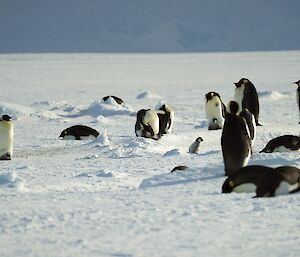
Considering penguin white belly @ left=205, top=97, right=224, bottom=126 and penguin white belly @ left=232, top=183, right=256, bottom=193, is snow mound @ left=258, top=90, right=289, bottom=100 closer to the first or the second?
penguin white belly @ left=205, top=97, right=224, bottom=126

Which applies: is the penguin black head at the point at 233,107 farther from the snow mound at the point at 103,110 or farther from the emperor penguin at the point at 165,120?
the snow mound at the point at 103,110

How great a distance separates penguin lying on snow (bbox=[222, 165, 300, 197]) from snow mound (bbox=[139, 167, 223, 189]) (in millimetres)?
635

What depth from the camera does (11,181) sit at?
5402 millimetres

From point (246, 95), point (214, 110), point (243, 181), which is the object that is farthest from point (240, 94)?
point (243, 181)

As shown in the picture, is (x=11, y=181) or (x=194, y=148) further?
(x=194, y=148)

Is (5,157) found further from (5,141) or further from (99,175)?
(99,175)

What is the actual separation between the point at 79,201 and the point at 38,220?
0.63 meters

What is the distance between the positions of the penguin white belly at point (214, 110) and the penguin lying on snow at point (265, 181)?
6.03 metres

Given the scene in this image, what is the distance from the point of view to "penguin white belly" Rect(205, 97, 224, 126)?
1072 cm

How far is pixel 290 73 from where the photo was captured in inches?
1240

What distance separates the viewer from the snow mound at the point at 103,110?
42.7 ft

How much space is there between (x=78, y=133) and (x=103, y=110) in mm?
3526

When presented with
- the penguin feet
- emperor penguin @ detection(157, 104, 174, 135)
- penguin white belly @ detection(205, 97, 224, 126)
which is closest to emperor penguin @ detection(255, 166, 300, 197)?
the penguin feet
